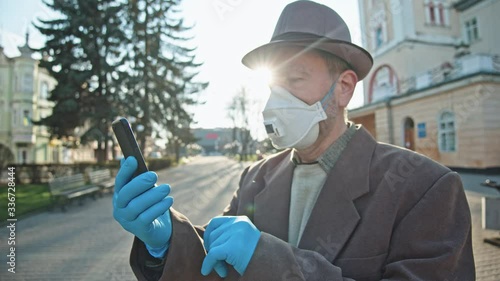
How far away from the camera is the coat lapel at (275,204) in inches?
58.1

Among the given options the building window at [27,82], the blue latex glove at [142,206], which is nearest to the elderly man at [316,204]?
the blue latex glove at [142,206]

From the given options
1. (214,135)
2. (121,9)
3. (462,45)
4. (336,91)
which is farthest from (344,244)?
(214,135)

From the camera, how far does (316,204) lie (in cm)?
133

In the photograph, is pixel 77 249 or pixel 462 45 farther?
pixel 462 45

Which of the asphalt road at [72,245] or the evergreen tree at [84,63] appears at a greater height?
the evergreen tree at [84,63]

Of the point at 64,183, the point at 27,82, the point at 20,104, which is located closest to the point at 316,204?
the point at 64,183

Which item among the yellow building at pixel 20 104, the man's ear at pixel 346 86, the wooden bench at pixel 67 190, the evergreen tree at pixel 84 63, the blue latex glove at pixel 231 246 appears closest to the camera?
the blue latex glove at pixel 231 246

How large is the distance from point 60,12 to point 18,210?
17329 mm

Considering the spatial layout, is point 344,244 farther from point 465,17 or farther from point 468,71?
point 465,17

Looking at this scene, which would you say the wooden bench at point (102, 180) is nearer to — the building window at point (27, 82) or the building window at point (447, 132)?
the building window at point (447, 132)

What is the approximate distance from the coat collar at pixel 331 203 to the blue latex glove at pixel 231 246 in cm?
35

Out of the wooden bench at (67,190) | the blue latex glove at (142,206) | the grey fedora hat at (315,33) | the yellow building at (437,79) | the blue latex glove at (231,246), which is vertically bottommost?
the wooden bench at (67,190)

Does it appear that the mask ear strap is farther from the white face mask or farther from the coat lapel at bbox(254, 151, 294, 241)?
the coat lapel at bbox(254, 151, 294, 241)

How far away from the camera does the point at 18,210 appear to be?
8.05 meters
